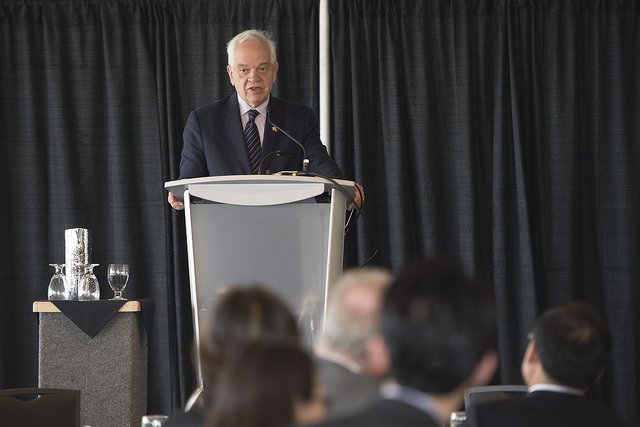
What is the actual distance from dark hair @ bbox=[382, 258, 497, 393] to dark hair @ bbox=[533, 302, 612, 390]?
58 cm

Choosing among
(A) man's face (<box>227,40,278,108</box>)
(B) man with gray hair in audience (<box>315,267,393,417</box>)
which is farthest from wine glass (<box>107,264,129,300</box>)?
(B) man with gray hair in audience (<box>315,267,393,417</box>)

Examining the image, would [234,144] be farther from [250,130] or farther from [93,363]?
[93,363]

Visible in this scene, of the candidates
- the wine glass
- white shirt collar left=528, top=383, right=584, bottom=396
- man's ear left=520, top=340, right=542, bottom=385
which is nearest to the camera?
white shirt collar left=528, top=383, right=584, bottom=396

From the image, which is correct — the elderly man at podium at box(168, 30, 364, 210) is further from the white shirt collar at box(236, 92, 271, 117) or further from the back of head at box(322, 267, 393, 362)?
the back of head at box(322, 267, 393, 362)

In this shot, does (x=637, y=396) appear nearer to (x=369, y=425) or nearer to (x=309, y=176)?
(x=309, y=176)

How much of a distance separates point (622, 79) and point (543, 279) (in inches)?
49.3

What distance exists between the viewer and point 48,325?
3209 mm

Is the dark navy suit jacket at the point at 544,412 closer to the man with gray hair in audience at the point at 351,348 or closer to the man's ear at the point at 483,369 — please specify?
the man with gray hair in audience at the point at 351,348

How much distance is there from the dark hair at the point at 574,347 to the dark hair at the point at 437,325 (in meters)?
0.58

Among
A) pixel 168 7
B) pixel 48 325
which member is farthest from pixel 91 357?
pixel 168 7

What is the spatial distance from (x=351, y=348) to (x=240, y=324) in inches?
15.6

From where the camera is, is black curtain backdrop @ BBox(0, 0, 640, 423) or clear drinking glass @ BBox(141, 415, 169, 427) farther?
black curtain backdrop @ BBox(0, 0, 640, 423)

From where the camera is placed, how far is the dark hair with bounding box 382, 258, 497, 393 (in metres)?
1.05

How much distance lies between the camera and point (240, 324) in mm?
1161
